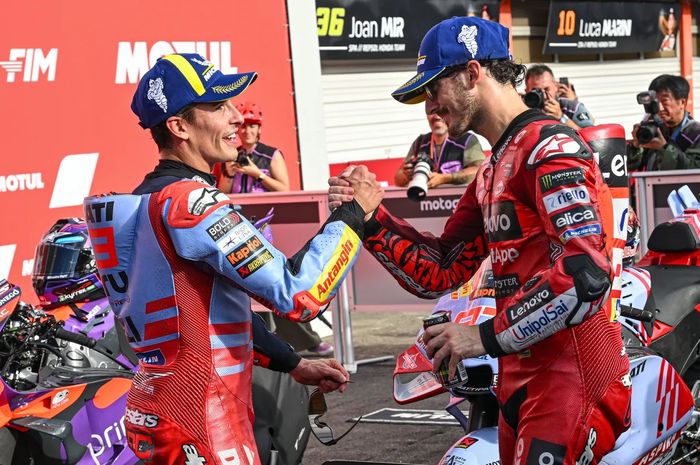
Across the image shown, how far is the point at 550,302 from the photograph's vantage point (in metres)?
3.01

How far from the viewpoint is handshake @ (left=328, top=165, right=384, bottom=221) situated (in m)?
3.48

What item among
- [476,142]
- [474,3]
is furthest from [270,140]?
[474,3]

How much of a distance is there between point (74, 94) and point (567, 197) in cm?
779

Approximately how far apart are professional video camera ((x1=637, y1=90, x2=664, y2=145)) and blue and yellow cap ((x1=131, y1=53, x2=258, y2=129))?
5.74 metres

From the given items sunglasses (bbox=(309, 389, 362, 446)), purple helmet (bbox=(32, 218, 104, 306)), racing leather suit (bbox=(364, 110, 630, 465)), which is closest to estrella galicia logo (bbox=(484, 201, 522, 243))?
racing leather suit (bbox=(364, 110, 630, 465))

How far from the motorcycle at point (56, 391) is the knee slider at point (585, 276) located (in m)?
2.72

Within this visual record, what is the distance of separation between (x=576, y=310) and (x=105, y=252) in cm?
131

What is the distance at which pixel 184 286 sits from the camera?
323 cm

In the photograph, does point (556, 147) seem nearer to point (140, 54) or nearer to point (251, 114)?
point (251, 114)

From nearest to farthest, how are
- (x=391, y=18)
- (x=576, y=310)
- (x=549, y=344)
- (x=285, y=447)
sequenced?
(x=576, y=310), (x=549, y=344), (x=285, y=447), (x=391, y=18)

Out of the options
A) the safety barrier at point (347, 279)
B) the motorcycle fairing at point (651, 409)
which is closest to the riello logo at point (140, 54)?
the safety barrier at point (347, 279)

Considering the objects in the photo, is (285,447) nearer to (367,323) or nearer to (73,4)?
(73,4)

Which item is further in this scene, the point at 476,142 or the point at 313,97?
the point at 313,97

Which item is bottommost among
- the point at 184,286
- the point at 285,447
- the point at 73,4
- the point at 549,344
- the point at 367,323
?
the point at 367,323
